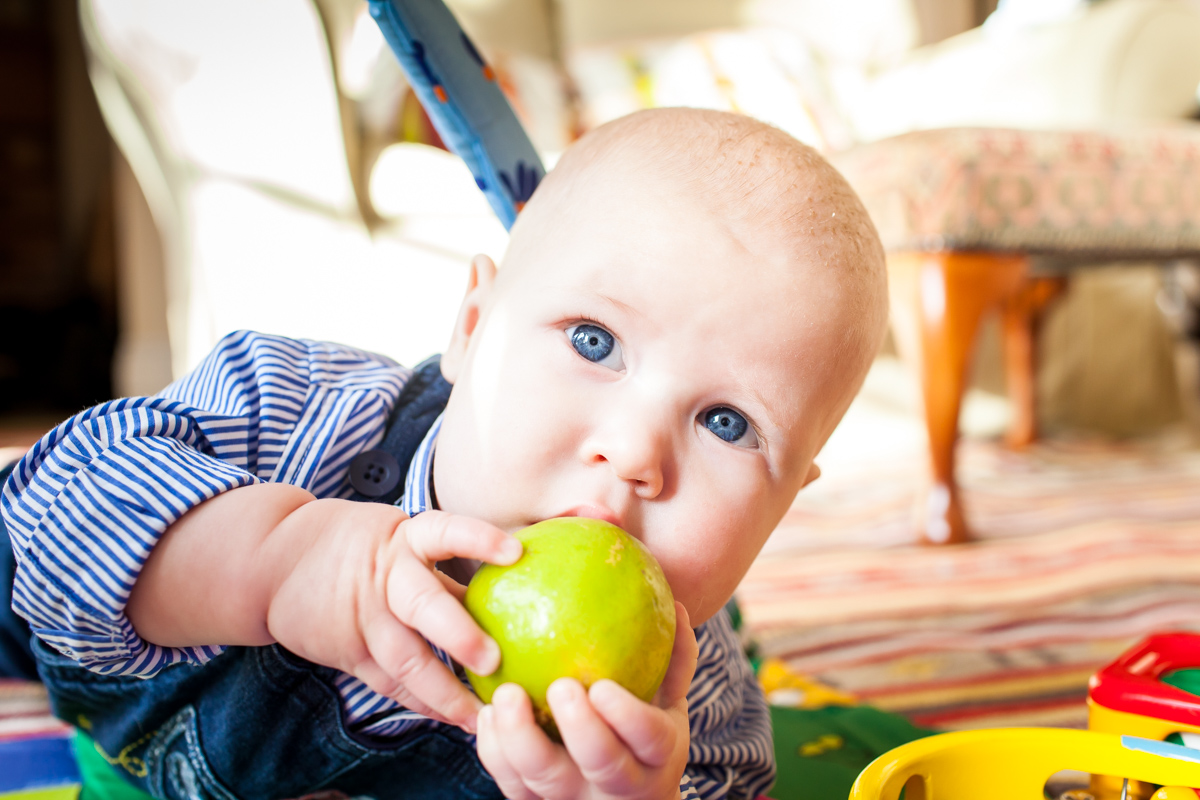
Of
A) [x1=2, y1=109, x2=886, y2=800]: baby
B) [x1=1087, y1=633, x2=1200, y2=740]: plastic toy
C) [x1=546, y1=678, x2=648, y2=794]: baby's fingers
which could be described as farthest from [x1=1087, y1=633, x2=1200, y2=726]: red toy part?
[x1=546, y1=678, x2=648, y2=794]: baby's fingers

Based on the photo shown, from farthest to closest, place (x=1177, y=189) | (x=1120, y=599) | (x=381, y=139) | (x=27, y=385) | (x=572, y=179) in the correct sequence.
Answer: (x=27, y=385) < (x=381, y=139) < (x=1177, y=189) < (x=1120, y=599) < (x=572, y=179)

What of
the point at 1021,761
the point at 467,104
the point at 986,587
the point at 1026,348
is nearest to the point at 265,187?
the point at 467,104

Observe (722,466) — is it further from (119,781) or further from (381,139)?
(381,139)

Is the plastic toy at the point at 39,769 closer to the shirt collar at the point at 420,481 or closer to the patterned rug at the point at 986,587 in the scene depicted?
the shirt collar at the point at 420,481

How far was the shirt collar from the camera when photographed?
535 mm

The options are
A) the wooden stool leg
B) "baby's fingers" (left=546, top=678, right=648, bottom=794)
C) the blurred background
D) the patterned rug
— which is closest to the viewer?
"baby's fingers" (left=546, top=678, right=648, bottom=794)

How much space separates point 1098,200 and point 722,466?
4.03ft

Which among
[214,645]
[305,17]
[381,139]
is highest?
[305,17]

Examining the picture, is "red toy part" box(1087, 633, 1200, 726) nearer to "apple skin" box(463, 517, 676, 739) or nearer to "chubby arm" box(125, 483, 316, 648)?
"apple skin" box(463, 517, 676, 739)

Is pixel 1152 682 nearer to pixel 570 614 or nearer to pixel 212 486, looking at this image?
pixel 570 614

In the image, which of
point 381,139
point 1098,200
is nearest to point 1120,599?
point 1098,200

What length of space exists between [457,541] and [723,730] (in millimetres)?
359

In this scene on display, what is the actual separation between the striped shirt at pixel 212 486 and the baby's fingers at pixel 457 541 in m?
0.11

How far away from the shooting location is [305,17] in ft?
4.46
